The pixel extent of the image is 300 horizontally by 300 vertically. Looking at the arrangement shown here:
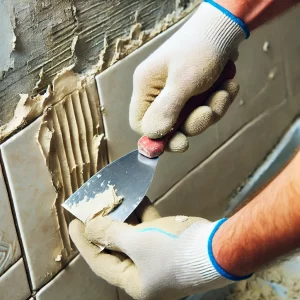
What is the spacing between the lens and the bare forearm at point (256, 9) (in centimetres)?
83

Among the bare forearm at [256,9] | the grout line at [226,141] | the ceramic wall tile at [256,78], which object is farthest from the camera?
the ceramic wall tile at [256,78]

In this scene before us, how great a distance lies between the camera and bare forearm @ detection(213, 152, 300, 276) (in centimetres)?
63

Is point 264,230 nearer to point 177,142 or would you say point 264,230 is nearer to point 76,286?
point 177,142

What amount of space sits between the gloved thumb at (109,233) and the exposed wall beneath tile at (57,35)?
0.21m

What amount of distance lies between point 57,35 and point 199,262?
420mm

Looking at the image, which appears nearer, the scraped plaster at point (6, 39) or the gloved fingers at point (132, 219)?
the scraped plaster at point (6, 39)

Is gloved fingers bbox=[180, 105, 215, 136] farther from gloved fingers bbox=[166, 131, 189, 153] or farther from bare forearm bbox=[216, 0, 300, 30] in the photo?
bare forearm bbox=[216, 0, 300, 30]

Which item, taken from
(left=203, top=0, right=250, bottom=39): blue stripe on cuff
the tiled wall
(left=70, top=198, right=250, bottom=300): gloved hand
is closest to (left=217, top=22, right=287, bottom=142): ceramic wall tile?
the tiled wall

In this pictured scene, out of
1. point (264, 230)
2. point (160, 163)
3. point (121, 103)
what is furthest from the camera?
point (160, 163)

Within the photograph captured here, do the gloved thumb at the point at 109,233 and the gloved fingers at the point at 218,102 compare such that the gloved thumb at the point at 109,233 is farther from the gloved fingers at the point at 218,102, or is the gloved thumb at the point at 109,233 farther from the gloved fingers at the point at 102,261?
the gloved fingers at the point at 218,102

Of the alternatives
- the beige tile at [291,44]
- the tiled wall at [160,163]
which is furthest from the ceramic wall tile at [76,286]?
the beige tile at [291,44]

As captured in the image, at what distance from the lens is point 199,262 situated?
0.72 meters

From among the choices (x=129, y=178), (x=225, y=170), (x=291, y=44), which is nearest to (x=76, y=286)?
(x=129, y=178)

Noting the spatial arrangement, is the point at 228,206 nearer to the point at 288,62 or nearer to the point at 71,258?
the point at 288,62
